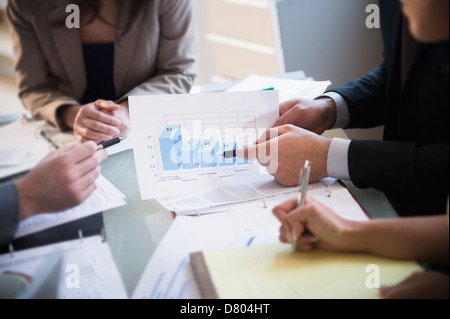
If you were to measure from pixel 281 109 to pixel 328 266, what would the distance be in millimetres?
420

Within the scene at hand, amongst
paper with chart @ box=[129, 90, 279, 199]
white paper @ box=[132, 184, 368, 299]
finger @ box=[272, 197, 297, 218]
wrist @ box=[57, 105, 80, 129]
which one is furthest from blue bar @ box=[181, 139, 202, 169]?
wrist @ box=[57, 105, 80, 129]

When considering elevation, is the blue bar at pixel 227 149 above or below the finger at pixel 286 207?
above

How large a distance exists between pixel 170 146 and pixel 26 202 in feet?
0.86

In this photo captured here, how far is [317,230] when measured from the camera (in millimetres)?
589

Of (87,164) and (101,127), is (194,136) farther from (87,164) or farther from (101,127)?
(101,127)

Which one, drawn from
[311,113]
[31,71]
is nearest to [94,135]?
[31,71]

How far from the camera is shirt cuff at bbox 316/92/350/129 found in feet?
3.17

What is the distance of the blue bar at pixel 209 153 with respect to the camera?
791mm

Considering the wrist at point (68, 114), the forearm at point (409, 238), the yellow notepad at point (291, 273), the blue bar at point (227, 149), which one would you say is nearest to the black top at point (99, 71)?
the wrist at point (68, 114)

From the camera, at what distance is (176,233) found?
0.68m

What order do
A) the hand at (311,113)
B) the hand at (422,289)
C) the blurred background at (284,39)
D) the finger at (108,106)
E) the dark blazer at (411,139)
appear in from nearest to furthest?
the hand at (422,289)
the dark blazer at (411,139)
the hand at (311,113)
the finger at (108,106)
the blurred background at (284,39)

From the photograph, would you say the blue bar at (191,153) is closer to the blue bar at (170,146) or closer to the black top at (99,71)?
the blue bar at (170,146)

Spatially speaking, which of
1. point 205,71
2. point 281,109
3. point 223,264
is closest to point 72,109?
point 281,109

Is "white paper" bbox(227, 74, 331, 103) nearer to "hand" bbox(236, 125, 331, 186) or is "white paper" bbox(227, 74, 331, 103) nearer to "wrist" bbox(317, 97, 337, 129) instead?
"wrist" bbox(317, 97, 337, 129)
